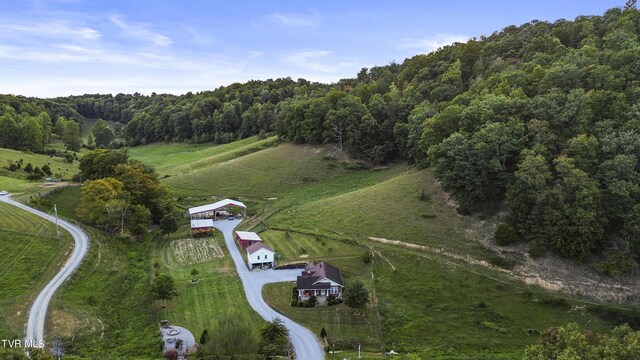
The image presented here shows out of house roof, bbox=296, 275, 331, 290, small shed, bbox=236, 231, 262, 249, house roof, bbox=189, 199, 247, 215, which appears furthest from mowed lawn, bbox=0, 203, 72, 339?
house roof, bbox=296, 275, 331, 290

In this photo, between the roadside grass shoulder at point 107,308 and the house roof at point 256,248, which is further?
the house roof at point 256,248

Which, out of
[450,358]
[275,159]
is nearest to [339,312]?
[450,358]

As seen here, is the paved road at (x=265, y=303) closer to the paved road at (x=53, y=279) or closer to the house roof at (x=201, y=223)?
the house roof at (x=201, y=223)

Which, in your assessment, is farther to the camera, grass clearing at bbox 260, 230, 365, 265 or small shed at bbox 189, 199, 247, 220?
small shed at bbox 189, 199, 247, 220

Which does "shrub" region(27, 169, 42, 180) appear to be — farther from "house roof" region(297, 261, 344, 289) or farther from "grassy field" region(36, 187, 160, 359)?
"house roof" region(297, 261, 344, 289)

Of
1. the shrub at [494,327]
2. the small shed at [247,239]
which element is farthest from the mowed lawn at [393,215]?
the shrub at [494,327]

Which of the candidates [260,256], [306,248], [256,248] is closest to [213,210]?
[256,248]
